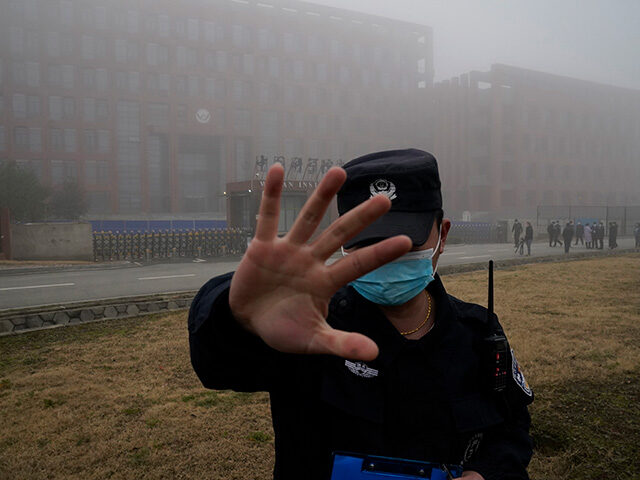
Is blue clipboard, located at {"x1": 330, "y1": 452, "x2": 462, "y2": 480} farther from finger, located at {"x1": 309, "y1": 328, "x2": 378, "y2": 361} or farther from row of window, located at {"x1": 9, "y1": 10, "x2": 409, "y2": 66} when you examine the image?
row of window, located at {"x1": 9, "y1": 10, "x2": 409, "y2": 66}

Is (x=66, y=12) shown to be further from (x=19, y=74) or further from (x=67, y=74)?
(x=19, y=74)

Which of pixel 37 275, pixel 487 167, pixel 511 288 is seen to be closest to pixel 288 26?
pixel 487 167

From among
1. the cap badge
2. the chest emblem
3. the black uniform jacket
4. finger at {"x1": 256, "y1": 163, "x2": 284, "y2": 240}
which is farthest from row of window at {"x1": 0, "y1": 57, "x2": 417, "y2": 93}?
finger at {"x1": 256, "y1": 163, "x2": 284, "y2": 240}

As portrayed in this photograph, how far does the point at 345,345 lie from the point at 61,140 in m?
53.9

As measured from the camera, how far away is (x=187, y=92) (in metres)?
50.8

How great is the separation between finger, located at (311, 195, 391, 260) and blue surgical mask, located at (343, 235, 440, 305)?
1.77 ft

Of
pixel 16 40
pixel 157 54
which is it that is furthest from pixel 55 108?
pixel 157 54

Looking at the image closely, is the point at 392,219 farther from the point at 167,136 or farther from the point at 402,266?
the point at 167,136

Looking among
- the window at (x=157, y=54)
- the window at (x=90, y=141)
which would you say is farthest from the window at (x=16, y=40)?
the window at (x=157, y=54)

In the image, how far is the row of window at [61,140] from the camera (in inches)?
1800

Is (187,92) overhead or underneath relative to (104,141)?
overhead

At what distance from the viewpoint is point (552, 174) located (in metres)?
59.7

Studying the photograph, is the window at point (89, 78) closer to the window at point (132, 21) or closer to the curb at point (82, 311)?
the window at point (132, 21)

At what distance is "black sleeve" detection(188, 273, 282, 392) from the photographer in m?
1.32
